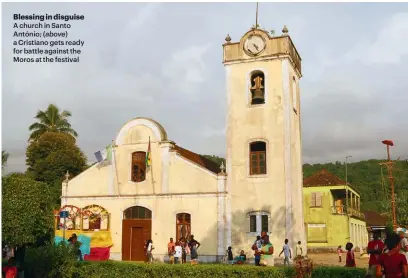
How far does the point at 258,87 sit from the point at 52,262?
49.2 ft

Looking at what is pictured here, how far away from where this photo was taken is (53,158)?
43562 mm

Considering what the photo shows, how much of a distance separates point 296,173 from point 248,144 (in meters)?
3.17

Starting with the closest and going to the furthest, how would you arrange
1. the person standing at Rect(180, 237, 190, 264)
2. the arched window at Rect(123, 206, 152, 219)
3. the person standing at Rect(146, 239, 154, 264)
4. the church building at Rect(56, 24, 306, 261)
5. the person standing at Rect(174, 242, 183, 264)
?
the person standing at Rect(174, 242, 183, 264)
the person standing at Rect(180, 237, 190, 264)
the person standing at Rect(146, 239, 154, 264)
the church building at Rect(56, 24, 306, 261)
the arched window at Rect(123, 206, 152, 219)

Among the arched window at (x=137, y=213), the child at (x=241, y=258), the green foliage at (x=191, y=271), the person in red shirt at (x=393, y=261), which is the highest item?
the arched window at (x=137, y=213)

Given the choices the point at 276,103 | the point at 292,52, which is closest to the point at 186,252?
the point at 276,103

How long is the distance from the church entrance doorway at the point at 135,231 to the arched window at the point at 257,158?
6108mm

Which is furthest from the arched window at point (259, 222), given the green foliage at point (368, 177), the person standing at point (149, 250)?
the green foliage at point (368, 177)

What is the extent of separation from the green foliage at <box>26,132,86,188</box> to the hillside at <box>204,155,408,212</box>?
121ft

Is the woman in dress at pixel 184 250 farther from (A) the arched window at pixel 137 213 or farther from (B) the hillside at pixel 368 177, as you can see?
(B) the hillside at pixel 368 177

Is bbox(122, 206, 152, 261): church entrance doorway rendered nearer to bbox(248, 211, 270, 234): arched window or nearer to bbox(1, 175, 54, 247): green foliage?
bbox(248, 211, 270, 234): arched window

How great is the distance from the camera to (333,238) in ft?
140

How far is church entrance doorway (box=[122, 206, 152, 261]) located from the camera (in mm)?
26609

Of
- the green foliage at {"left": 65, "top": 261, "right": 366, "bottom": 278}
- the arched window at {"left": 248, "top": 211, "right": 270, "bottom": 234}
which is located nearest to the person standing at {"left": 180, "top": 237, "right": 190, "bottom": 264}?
the arched window at {"left": 248, "top": 211, "right": 270, "bottom": 234}

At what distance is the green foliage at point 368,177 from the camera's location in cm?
7488
